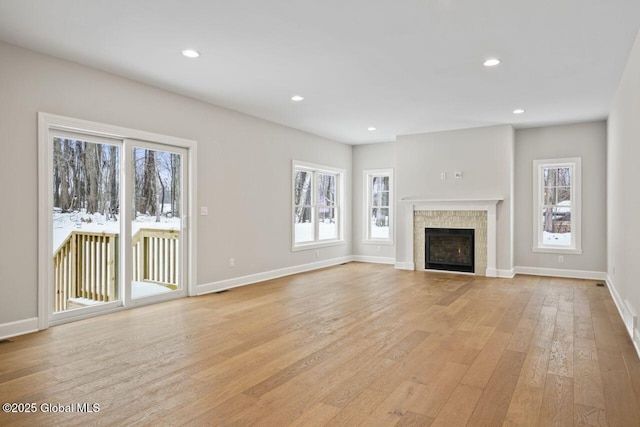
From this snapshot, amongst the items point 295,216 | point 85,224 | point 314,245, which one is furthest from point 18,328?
point 314,245

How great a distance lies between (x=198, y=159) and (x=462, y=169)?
4732 mm

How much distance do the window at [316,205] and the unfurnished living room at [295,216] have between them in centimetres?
40

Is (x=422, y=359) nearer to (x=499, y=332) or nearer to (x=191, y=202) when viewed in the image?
(x=499, y=332)

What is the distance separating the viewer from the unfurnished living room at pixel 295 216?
8.57ft

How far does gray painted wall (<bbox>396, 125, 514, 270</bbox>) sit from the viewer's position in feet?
22.7

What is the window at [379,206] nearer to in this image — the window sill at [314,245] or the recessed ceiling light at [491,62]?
the window sill at [314,245]

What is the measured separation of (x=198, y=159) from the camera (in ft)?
17.9

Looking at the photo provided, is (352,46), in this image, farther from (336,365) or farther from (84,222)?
(84,222)

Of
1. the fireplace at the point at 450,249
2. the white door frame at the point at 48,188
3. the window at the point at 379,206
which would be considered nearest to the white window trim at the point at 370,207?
the window at the point at 379,206

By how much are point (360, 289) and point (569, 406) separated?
3.61 metres

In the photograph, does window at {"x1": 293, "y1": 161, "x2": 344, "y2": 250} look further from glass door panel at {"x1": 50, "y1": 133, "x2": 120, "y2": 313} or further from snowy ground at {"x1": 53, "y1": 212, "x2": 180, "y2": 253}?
glass door panel at {"x1": 50, "y1": 133, "x2": 120, "y2": 313}

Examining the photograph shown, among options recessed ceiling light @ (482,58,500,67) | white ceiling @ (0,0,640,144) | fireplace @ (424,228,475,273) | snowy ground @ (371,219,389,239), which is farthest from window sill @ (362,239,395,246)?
recessed ceiling light @ (482,58,500,67)

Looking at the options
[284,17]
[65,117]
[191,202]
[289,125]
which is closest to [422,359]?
[284,17]

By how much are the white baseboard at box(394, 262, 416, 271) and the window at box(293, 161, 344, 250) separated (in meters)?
1.45
